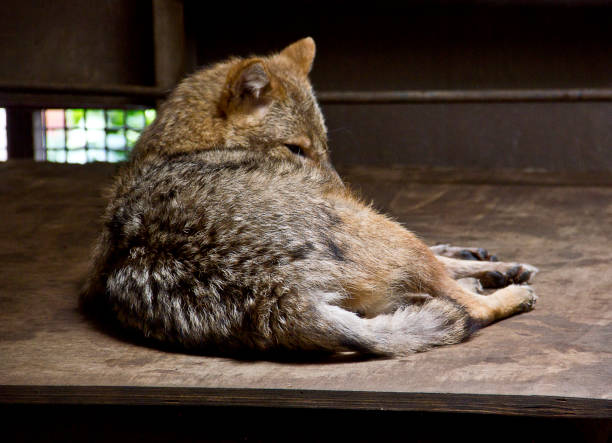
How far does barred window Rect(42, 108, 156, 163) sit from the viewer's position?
826 centimetres

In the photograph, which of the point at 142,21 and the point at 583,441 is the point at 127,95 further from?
the point at 583,441

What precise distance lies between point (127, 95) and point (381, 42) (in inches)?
→ 84.9

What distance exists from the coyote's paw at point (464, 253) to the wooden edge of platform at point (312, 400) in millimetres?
1569

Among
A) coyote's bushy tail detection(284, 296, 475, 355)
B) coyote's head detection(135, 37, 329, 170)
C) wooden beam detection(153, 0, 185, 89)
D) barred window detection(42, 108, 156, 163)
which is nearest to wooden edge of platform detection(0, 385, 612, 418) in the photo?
coyote's bushy tail detection(284, 296, 475, 355)

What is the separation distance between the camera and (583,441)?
2154 mm

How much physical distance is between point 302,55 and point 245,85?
764mm

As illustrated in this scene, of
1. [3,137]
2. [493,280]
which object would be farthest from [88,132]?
[493,280]

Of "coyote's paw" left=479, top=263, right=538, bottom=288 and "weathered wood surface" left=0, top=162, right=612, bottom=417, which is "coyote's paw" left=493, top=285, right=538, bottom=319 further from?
"coyote's paw" left=479, top=263, right=538, bottom=288

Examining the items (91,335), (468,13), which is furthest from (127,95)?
(91,335)

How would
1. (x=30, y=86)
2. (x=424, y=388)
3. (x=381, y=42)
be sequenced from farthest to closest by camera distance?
(x=381, y=42) → (x=30, y=86) → (x=424, y=388)

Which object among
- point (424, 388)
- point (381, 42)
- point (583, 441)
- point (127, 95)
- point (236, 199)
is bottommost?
point (583, 441)

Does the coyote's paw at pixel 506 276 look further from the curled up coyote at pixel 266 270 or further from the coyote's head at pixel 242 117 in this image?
the coyote's head at pixel 242 117

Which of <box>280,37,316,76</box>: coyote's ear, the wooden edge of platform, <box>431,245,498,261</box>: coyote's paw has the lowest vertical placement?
the wooden edge of platform

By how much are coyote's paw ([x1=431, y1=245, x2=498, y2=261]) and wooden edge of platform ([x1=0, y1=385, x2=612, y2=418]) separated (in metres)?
1.57
